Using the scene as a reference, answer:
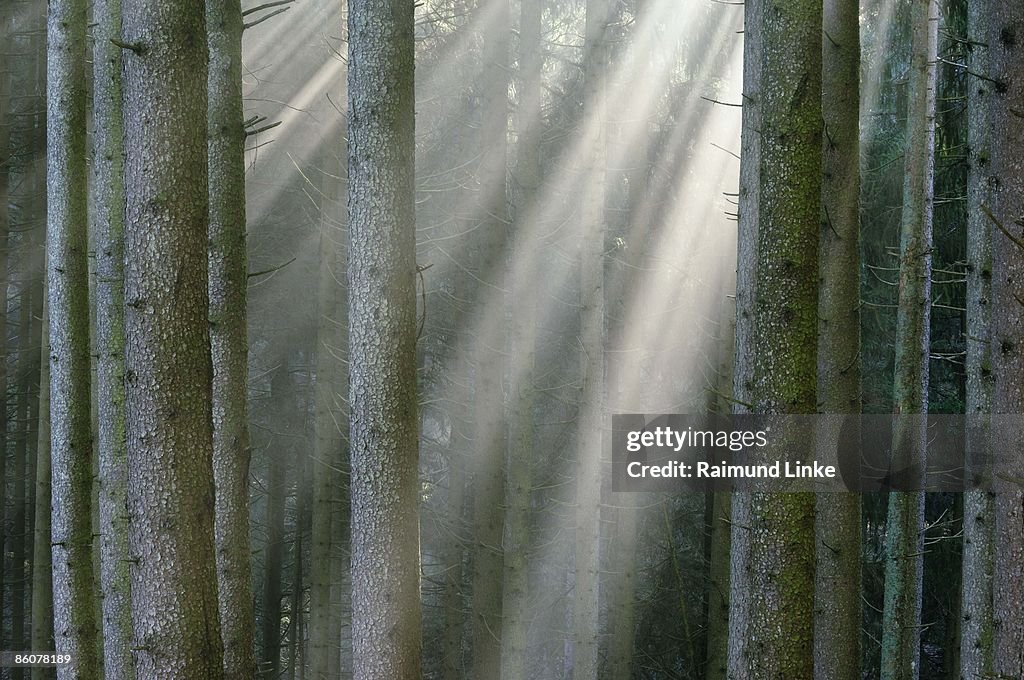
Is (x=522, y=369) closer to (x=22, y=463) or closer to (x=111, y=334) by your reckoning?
(x=111, y=334)

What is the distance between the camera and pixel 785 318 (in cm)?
395

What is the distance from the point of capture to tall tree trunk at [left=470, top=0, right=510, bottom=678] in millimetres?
9953

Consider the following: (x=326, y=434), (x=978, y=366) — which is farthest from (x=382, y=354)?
(x=326, y=434)

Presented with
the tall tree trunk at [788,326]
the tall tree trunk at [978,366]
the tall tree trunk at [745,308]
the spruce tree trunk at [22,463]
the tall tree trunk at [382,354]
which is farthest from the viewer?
the spruce tree trunk at [22,463]

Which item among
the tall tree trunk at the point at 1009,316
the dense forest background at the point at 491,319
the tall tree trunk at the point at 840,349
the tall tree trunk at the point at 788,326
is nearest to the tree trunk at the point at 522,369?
the dense forest background at the point at 491,319

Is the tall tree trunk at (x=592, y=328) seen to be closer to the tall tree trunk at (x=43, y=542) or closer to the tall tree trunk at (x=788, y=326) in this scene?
the tall tree trunk at (x=788, y=326)

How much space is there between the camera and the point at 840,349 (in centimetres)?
578

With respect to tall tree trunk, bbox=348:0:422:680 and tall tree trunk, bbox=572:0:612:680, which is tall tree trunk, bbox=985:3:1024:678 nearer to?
tall tree trunk, bbox=348:0:422:680

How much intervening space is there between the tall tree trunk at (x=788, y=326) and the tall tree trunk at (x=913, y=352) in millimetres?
4190

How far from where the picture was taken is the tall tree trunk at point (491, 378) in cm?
995

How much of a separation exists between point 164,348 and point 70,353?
2.32 m

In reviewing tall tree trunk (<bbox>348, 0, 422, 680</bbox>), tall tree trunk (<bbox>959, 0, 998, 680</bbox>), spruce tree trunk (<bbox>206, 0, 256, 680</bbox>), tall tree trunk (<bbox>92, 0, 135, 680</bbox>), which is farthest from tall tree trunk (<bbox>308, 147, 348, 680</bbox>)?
tall tree trunk (<bbox>959, 0, 998, 680</bbox>)

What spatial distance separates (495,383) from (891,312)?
528 cm

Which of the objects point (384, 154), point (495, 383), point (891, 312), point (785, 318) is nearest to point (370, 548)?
point (384, 154)
